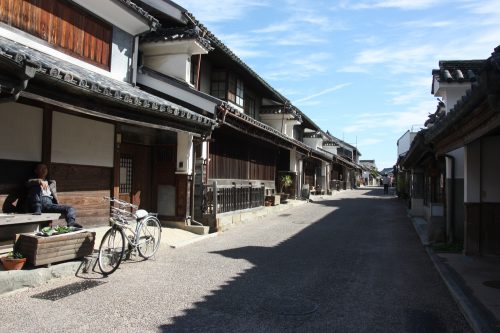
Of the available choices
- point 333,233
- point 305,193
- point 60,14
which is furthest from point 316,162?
point 60,14

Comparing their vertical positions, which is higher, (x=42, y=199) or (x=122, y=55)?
(x=122, y=55)

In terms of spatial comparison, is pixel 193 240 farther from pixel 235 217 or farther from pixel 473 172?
pixel 473 172

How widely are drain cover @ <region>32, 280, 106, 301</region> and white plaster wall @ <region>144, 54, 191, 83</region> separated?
8.08 metres

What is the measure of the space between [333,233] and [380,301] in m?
7.59

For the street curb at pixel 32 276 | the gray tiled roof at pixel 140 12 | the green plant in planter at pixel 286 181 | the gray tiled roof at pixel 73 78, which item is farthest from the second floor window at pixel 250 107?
the street curb at pixel 32 276

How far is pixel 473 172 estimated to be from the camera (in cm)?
1017

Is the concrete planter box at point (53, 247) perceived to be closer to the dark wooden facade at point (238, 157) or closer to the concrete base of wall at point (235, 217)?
the concrete base of wall at point (235, 217)

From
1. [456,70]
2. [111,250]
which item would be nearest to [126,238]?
[111,250]

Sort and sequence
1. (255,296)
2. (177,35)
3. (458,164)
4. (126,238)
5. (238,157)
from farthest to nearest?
(238,157), (177,35), (458,164), (126,238), (255,296)

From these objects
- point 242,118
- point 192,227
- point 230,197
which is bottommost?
point 192,227

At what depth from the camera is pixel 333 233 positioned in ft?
46.1

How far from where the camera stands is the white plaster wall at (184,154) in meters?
13.2

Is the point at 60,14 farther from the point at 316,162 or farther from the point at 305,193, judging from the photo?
the point at 316,162

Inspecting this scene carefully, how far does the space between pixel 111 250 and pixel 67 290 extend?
1.40 meters
